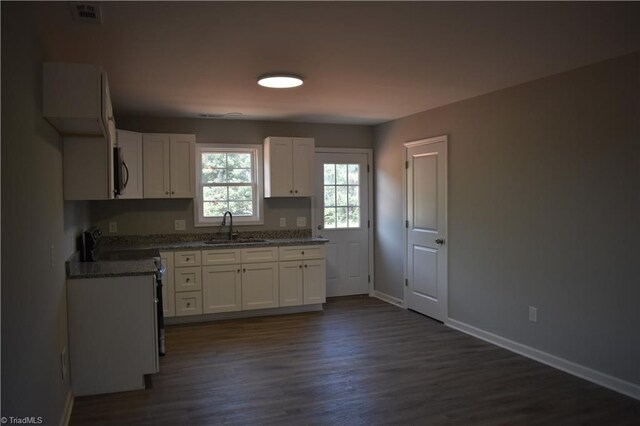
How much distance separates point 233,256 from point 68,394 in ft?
8.01

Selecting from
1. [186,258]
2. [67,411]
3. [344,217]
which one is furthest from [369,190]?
[67,411]

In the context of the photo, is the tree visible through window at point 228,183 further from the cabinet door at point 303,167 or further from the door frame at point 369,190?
the door frame at point 369,190

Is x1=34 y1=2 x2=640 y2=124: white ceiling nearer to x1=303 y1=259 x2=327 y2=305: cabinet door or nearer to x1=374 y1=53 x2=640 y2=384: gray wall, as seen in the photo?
x1=374 y1=53 x2=640 y2=384: gray wall

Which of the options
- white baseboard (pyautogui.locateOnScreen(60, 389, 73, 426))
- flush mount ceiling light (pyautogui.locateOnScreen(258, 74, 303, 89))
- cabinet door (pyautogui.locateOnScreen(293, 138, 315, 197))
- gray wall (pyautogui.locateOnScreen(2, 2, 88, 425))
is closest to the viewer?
gray wall (pyautogui.locateOnScreen(2, 2, 88, 425))

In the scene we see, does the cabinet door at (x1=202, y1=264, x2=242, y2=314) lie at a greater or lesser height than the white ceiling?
lesser

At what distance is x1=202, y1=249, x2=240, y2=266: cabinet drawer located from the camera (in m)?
5.22

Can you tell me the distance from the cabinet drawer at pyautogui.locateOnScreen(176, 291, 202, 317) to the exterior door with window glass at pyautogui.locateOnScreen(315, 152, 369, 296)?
185cm

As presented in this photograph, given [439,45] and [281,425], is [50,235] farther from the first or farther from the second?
[439,45]

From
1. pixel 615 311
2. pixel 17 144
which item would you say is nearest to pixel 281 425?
pixel 17 144

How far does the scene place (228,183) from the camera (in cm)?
590

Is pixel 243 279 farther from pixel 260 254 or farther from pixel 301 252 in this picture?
pixel 301 252

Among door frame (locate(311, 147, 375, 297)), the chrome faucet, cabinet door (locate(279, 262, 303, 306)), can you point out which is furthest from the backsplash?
door frame (locate(311, 147, 375, 297))

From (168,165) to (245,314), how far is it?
1.90 m

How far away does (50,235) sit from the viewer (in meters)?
2.68
